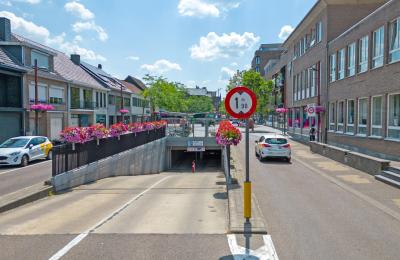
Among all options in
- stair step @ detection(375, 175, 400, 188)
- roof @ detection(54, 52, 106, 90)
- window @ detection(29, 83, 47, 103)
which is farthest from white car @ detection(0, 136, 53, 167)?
roof @ detection(54, 52, 106, 90)

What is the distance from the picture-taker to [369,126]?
2106cm

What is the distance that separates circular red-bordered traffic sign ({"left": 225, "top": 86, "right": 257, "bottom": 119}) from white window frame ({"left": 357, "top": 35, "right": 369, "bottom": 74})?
17015 millimetres

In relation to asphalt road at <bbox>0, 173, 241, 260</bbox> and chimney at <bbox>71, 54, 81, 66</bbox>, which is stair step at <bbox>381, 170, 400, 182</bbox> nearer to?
asphalt road at <bbox>0, 173, 241, 260</bbox>

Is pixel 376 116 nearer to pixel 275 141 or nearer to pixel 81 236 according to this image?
pixel 275 141

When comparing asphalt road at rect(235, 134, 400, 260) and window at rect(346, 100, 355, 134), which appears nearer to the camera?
asphalt road at rect(235, 134, 400, 260)

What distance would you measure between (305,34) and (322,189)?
30073 millimetres

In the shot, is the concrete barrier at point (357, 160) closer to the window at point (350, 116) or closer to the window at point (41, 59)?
the window at point (350, 116)

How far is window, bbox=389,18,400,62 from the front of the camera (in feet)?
58.5

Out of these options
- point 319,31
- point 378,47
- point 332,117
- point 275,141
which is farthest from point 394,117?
point 319,31

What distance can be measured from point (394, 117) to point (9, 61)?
26522 millimetres

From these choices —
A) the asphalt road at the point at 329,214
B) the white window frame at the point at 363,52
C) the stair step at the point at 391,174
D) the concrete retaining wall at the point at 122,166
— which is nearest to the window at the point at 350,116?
the white window frame at the point at 363,52

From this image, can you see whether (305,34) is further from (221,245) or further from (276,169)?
(221,245)

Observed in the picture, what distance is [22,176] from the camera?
616 inches

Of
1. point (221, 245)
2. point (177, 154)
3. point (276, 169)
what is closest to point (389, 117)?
point (276, 169)
